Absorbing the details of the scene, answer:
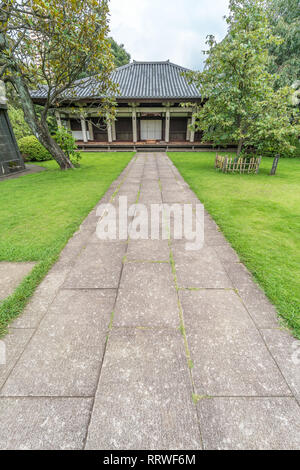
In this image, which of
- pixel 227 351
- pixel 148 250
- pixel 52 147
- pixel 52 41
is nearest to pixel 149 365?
pixel 227 351

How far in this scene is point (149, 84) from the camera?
17.0m

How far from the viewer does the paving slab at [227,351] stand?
4.35 feet

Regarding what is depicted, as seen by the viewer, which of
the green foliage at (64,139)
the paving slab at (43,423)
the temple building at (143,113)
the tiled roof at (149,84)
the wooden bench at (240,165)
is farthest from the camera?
the temple building at (143,113)

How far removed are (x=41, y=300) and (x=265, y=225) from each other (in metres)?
3.75

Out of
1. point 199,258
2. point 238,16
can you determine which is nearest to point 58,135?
point 238,16

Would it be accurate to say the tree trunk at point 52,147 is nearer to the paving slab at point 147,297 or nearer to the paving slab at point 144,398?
the paving slab at point 147,297

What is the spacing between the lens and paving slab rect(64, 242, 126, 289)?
2.28 metres

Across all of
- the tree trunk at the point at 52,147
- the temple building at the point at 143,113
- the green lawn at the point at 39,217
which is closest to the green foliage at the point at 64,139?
the tree trunk at the point at 52,147

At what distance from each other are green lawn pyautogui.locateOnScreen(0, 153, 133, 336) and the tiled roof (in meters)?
9.73

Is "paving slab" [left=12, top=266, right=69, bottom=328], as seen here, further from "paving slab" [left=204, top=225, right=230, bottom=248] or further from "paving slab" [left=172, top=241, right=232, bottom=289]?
"paving slab" [left=204, top=225, right=230, bottom=248]

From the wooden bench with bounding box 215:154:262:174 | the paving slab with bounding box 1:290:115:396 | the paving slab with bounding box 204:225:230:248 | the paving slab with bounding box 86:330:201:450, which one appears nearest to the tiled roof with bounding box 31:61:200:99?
the wooden bench with bounding box 215:154:262:174

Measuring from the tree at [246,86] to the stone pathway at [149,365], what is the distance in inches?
298

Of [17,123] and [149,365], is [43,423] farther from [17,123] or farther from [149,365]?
[17,123]

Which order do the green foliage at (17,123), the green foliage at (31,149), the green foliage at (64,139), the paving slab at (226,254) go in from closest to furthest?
the paving slab at (226,254) < the green foliage at (64,139) < the green foliage at (31,149) < the green foliage at (17,123)
